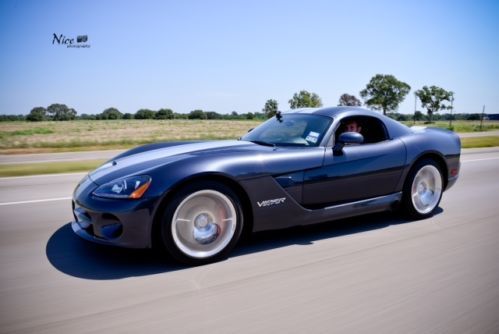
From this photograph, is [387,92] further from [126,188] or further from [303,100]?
[126,188]

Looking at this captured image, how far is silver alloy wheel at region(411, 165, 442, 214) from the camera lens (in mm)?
4430

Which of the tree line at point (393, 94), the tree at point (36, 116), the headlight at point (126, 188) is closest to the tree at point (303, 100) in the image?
the tree line at point (393, 94)

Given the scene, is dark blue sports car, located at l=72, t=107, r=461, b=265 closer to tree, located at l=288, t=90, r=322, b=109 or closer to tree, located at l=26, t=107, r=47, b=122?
tree, located at l=288, t=90, r=322, b=109

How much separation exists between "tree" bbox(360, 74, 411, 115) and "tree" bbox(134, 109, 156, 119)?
56.9m

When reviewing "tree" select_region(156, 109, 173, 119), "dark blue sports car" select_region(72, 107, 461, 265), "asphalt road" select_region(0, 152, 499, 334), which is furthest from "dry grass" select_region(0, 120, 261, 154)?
"tree" select_region(156, 109, 173, 119)

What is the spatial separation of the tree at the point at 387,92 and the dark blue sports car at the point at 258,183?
91.0 meters

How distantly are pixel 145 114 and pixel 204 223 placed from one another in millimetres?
104723

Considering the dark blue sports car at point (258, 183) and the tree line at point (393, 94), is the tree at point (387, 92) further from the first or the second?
the dark blue sports car at point (258, 183)

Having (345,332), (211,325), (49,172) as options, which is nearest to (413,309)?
(345,332)

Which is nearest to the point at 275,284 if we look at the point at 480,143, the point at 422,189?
the point at 422,189

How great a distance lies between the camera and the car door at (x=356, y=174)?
11.6 ft

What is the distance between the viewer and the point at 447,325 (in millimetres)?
2164

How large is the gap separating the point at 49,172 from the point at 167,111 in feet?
326

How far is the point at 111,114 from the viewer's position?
10175 cm
